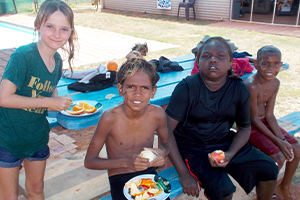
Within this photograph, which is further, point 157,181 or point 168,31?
point 168,31

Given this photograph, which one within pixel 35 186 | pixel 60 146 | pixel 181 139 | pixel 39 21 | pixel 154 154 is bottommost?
pixel 60 146

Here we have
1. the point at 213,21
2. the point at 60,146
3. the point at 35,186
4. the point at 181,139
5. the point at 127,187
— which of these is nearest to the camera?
the point at 127,187

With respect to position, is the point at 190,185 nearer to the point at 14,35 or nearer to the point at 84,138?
the point at 84,138

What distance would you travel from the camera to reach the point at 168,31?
42.9ft

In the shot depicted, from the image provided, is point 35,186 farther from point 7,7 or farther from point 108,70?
point 7,7

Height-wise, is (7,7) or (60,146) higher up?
(7,7)

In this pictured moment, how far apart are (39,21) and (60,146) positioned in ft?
7.65

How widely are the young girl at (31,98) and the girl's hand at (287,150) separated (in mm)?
1939

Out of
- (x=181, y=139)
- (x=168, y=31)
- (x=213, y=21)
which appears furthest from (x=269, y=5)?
(x=181, y=139)

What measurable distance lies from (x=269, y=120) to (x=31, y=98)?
2.21 metres

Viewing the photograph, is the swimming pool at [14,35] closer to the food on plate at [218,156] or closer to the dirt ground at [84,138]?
the dirt ground at [84,138]

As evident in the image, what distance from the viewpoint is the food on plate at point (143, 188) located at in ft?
5.62

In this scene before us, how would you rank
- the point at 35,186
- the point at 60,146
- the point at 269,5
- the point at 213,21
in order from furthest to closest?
the point at 269,5 < the point at 213,21 < the point at 60,146 < the point at 35,186

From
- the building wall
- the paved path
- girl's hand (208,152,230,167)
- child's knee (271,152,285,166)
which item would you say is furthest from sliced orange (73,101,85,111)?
the building wall
